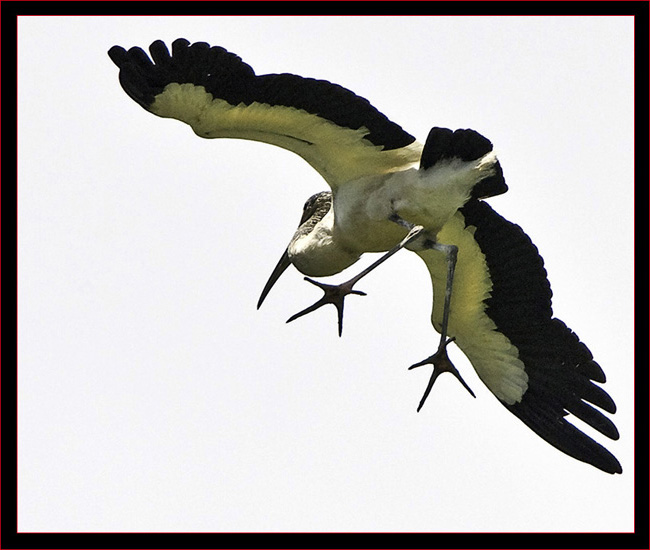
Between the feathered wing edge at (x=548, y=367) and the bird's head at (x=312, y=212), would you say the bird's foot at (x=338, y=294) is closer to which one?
the bird's head at (x=312, y=212)

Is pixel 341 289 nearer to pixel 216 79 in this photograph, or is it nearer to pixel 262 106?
pixel 262 106

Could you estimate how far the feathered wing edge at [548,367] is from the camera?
13.2 meters

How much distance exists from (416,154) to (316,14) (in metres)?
1.36

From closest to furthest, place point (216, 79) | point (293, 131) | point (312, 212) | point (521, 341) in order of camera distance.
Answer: point (216, 79), point (293, 131), point (312, 212), point (521, 341)

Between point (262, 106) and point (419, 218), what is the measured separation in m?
1.36

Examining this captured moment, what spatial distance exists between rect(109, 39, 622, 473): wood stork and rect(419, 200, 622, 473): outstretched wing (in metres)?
0.01

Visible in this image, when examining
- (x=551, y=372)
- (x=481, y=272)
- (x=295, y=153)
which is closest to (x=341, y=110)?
(x=295, y=153)

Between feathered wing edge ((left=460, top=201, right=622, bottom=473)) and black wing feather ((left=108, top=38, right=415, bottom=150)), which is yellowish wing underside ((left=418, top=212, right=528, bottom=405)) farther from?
black wing feather ((left=108, top=38, right=415, bottom=150))

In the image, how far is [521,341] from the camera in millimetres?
13523

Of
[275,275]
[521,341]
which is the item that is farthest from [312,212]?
[521,341]

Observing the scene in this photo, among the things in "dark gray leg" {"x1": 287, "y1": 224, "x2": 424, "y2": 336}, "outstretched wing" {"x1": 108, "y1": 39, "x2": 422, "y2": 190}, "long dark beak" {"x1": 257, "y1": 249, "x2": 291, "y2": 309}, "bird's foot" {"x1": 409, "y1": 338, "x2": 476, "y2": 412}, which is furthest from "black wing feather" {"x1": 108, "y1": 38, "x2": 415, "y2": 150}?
"long dark beak" {"x1": 257, "y1": 249, "x2": 291, "y2": 309}

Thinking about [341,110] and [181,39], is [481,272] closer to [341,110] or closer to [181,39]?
[341,110]

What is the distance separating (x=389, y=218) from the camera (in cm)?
1212

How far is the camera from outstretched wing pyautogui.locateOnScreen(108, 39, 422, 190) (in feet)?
37.6
